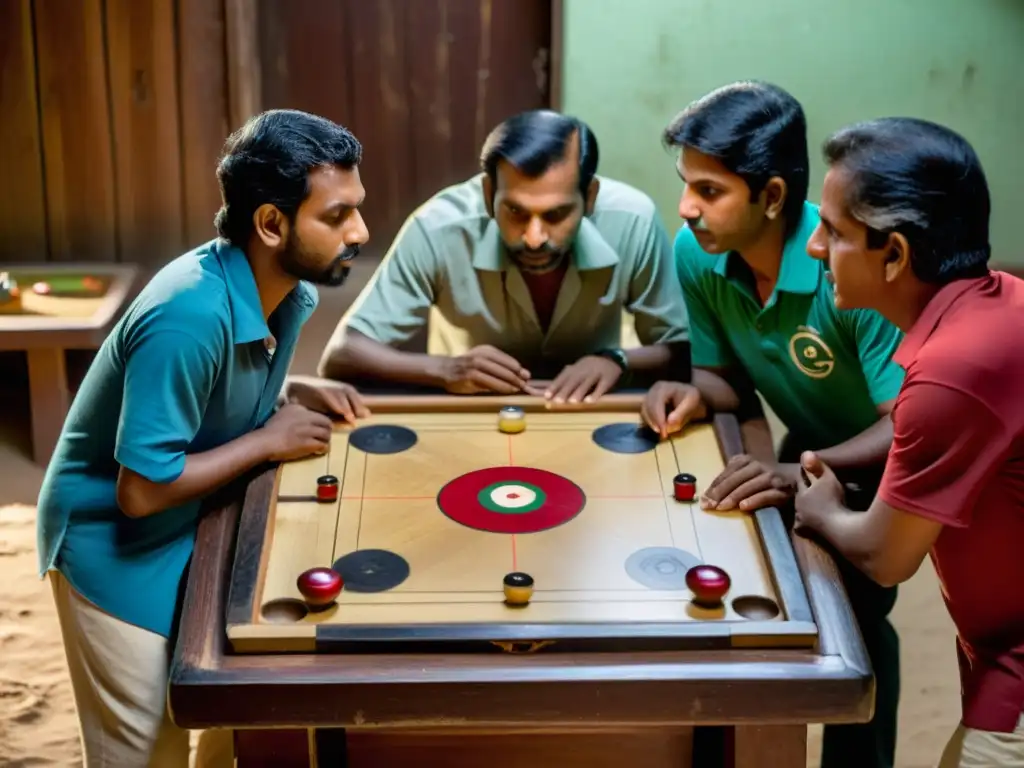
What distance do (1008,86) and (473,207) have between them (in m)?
3.52

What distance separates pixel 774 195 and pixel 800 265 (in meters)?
0.17

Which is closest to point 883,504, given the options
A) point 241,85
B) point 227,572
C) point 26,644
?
point 227,572

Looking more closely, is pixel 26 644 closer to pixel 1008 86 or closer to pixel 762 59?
pixel 762 59

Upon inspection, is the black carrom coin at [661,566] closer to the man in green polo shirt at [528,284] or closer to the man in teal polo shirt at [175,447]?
the man in green polo shirt at [528,284]

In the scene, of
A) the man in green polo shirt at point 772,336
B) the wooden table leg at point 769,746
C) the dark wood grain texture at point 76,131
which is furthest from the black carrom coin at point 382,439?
the dark wood grain texture at point 76,131

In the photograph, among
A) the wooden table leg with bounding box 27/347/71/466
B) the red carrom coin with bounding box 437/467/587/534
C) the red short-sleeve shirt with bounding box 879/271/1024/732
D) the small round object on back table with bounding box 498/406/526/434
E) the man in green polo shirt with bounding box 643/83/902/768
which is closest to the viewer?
the red short-sleeve shirt with bounding box 879/271/1024/732

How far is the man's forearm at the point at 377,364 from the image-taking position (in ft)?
10.8

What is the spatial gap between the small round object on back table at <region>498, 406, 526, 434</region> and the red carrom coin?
0.63 ft

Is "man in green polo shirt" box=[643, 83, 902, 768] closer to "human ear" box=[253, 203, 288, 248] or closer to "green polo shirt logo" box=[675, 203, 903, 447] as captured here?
"green polo shirt logo" box=[675, 203, 903, 447]

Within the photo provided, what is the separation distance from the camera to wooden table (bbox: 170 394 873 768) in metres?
2.17

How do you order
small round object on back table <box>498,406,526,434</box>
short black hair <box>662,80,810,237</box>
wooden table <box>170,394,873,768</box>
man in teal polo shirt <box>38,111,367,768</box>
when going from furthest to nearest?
1. small round object on back table <box>498,406,526,434</box>
2. short black hair <box>662,80,810,237</box>
3. man in teal polo shirt <box>38,111,367,768</box>
4. wooden table <box>170,394,873,768</box>

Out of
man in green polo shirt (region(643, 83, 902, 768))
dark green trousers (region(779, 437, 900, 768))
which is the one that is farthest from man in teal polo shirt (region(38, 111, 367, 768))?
dark green trousers (region(779, 437, 900, 768))

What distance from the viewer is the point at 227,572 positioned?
247 cm

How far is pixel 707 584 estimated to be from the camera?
7.57 ft
